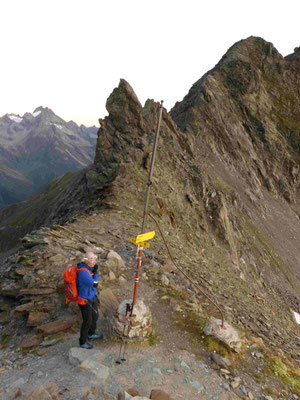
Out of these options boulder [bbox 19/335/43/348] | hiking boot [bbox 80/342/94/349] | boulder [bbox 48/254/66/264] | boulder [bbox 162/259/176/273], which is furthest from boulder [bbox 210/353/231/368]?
boulder [bbox 48/254/66/264]

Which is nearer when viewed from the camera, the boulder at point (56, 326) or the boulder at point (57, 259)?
the boulder at point (56, 326)

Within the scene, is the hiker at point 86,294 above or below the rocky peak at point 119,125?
below

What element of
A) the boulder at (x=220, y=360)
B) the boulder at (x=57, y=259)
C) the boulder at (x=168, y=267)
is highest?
the boulder at (x=57, y=259)

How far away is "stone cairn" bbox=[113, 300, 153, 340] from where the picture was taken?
8805 mm

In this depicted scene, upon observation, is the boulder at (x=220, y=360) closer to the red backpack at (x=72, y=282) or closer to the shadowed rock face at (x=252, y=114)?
the red backpack at (x=72, y=282)

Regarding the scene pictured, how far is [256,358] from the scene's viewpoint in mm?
9469

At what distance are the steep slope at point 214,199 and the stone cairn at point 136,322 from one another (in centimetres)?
207

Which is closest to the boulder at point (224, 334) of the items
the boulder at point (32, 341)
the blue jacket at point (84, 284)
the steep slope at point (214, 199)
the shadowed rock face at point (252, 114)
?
the steep slope at point (214, 199)

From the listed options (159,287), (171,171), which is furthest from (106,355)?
(171,171)

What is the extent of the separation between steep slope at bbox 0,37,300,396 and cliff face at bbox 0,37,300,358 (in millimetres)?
190

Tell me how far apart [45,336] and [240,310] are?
36.9 ft

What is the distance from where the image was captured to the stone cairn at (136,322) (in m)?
8.80

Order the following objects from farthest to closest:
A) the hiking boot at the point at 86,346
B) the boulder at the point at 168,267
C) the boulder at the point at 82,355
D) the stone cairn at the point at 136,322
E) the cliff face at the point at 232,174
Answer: the cliff face at the point at 232,174 < the boulder at the point at 168,267 < the stone cairn at the point at 136,322 < the hiking boot at the point at 86,346 < the boulder at the point at 82,355

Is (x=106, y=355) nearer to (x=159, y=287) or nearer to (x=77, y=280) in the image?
(x=77, y=280)
